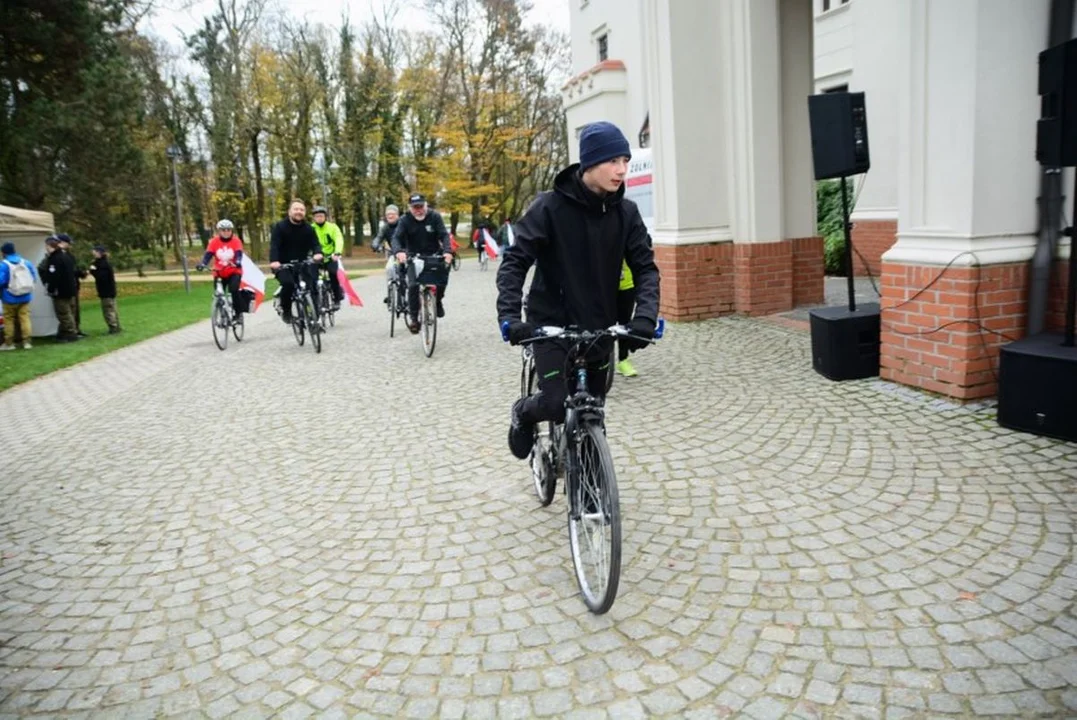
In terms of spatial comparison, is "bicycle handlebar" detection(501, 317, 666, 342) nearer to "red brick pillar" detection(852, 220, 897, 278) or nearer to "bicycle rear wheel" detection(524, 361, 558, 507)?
"bicycle rear wheel" detection(524, 361, 558, 507)

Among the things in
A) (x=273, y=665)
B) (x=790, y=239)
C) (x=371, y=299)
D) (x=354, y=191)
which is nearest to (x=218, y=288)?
(x=371, y=299)

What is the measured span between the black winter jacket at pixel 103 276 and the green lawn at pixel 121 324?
2.89ft

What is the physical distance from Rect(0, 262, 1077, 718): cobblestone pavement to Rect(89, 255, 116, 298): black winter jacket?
8.90 metres

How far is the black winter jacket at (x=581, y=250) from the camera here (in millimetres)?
3506

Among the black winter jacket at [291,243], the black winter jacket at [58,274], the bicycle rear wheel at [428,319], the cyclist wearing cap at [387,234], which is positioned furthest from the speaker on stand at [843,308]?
the black winter jacket at [58,274]

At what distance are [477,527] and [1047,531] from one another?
9.31ft

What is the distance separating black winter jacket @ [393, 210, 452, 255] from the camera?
10.3 m

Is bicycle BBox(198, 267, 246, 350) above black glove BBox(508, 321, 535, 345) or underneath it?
underneath

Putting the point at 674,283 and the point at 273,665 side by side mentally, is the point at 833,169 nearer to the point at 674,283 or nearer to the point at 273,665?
A: the point at 674,283

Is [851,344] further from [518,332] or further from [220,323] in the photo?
[220,323]

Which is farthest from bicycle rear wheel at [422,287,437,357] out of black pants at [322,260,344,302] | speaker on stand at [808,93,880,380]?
speaker on stand at [808,93,880,380]

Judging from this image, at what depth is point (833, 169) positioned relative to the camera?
7.33 metres

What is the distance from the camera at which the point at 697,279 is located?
34.7 ft

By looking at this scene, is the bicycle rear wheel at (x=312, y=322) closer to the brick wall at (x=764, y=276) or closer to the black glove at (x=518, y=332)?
the brick wall at (x=764, y=276)
